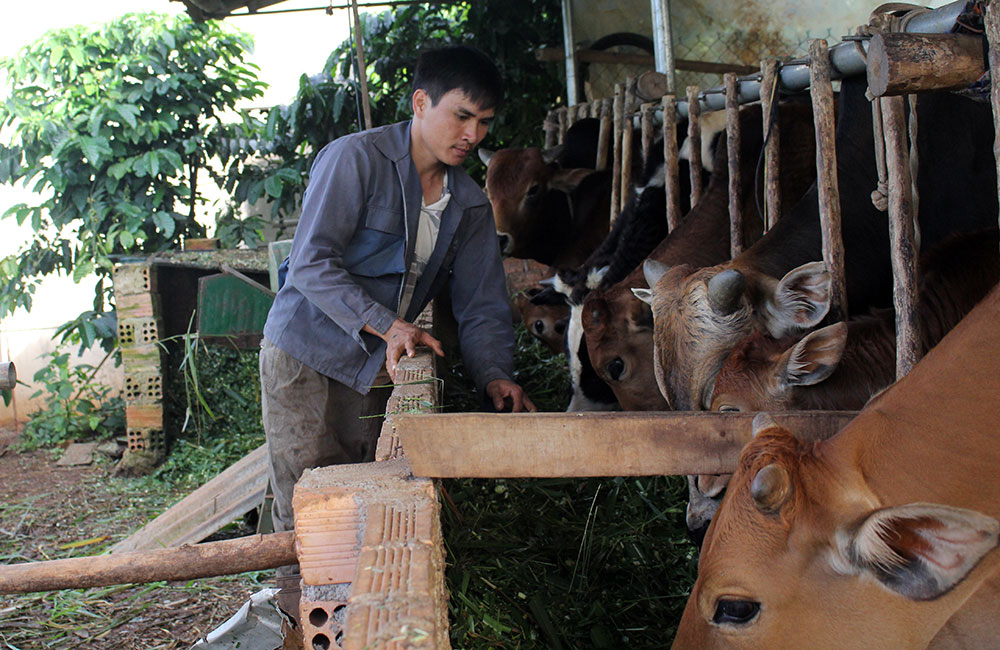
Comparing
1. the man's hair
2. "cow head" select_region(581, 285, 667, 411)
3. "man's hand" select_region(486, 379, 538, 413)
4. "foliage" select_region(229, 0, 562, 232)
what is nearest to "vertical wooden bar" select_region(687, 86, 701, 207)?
"cow head" select_region(581, 285, 667, 411)

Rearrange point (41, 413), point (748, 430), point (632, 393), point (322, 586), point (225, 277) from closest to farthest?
point (322, 586) → point (748, 430) → point (632, 393) → point (225, 277) → point (41, 413)

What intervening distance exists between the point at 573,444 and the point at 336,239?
1617mm

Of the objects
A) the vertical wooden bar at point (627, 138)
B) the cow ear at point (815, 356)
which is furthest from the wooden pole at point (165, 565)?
the vertical wooden bar at point (627, 138)

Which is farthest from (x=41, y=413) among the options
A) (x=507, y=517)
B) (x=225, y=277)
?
(x=507, y=517)

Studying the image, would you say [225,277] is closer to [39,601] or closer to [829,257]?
[39,601]

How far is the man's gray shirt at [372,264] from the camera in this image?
3.15m

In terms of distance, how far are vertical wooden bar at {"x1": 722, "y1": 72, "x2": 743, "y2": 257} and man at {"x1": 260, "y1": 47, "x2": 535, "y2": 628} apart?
3.63 ft

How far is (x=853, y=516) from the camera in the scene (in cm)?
169

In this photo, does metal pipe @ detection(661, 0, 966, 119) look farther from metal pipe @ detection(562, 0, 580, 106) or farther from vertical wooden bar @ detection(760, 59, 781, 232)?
metal pipe @ detection(562, 0, 580, 106)

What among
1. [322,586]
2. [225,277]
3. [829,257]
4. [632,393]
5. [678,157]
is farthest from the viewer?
[225,277]

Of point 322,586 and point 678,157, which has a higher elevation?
point 678,157

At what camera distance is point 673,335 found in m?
3.01

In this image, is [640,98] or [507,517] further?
[640,98]

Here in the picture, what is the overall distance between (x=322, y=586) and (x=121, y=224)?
6943 millimetres
